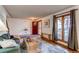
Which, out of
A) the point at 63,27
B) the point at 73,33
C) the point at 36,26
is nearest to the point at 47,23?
the point at 36,26

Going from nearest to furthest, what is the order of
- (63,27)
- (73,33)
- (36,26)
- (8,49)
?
(8,49) → (73,33) → (63,27) → (36,26)

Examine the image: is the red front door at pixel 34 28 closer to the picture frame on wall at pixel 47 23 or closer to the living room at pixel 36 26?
the living room at pixel 36 26

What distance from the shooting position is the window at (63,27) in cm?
187

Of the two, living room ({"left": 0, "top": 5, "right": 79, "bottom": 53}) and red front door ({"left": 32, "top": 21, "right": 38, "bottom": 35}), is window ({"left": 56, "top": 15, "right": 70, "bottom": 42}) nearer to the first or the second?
living room ({"left": 0, "top": 5, "right": 79, "bottom": 53})

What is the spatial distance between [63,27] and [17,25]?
96 centimetres

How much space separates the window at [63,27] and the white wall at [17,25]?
0.62 metres

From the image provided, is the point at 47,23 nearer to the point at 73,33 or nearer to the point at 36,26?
the point at 36,26

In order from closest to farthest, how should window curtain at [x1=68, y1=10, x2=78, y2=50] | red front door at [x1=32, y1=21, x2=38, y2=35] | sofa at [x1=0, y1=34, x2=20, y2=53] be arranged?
sofa at [x1=0, y1=34, x2=20, y2=53] → window curtain at [x1=68, y1=10, x2=78, y2=50] → red front door at [x1=32, y1=21, x2=38, y2=35]

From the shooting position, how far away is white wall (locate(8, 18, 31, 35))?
190cm

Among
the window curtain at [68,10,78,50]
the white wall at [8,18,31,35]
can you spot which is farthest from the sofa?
the window curtain at [68,10,78,50]

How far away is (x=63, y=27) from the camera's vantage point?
191 centimetres

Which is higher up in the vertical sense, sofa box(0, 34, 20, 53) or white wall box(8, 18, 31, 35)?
white wall box(8, 18, 31, 35)

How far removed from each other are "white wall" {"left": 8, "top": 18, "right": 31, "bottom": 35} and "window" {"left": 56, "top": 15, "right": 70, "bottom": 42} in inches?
24.6
